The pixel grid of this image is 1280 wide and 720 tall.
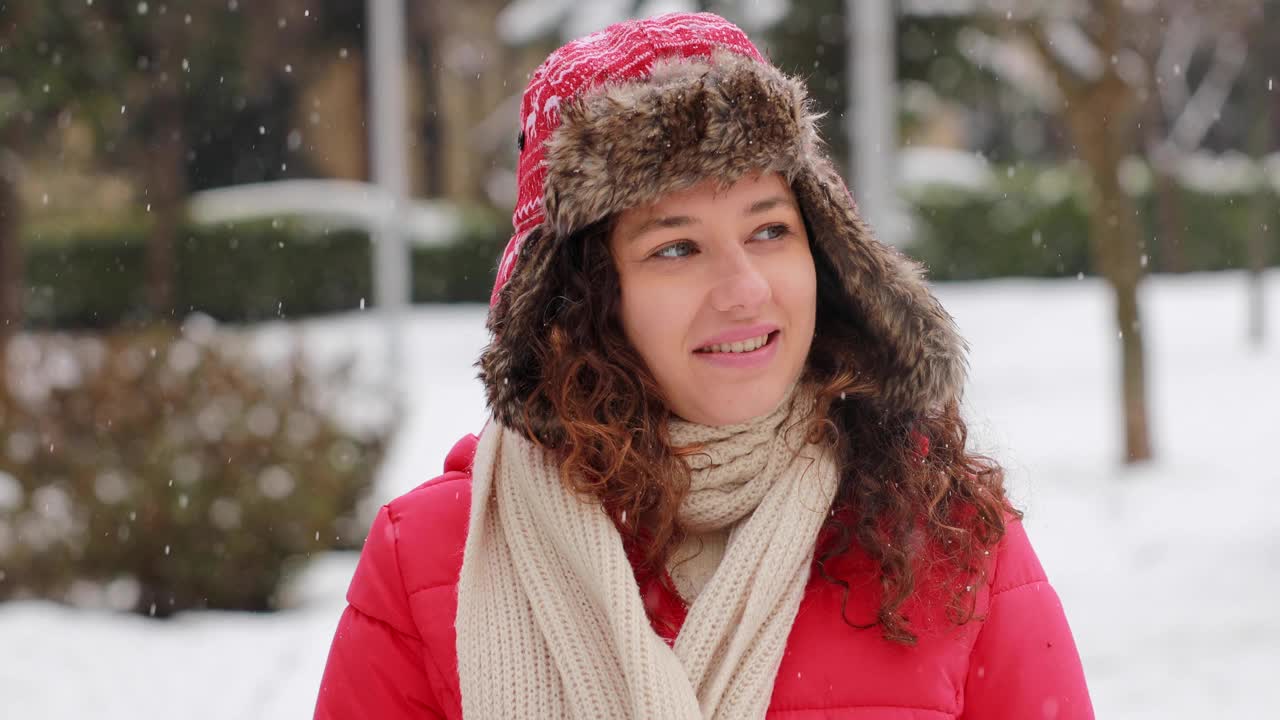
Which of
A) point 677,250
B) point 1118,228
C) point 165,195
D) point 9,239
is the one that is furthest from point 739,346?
point 165,195

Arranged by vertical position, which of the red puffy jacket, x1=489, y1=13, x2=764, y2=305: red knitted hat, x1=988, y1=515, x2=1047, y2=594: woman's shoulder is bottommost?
the red puffy jacket

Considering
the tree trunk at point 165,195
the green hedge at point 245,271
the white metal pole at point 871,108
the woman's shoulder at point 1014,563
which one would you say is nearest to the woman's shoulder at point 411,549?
the woman's shoulder at point 1014,563

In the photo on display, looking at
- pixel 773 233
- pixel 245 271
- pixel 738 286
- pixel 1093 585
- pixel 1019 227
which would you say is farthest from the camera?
pixel 1019 227

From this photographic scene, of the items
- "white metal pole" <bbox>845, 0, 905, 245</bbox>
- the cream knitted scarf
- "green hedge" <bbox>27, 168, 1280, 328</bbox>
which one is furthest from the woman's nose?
"green hedge" <bbox>27, 168, 1280, 328</bbox>

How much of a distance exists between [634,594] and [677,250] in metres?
0.48

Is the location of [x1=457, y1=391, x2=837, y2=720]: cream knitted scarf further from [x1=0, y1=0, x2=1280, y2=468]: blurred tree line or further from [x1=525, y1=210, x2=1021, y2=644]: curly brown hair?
[x1=0, y1=0, x2=1280, y2=468]: blurred tree line

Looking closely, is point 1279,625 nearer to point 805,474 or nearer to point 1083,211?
point 805,474

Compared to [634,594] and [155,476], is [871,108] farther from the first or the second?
[634,594]

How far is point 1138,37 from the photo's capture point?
11.3 metres

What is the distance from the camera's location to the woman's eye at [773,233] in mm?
1888

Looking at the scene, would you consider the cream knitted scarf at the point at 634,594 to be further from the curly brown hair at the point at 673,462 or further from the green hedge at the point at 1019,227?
the green hedge at the point at 1019,227

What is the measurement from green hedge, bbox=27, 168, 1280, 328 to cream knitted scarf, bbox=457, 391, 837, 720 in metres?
19.5

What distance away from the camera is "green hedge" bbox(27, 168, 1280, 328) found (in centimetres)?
2164

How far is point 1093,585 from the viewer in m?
6.53
